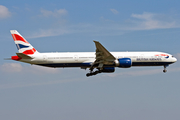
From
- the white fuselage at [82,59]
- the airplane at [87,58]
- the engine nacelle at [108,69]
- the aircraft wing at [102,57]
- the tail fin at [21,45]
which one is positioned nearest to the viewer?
the aircraft wing at [102,57]

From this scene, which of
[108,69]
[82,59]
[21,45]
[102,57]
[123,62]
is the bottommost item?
[108,69]

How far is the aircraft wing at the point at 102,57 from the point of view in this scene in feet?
188

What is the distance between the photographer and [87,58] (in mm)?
63594

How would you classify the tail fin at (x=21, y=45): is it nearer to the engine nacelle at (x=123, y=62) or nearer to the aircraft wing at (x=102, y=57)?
the aircraft wing at (x=102, y=57)

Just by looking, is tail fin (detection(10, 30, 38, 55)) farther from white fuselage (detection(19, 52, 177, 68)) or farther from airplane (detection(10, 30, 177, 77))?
white fuselage (detection(19, 52, 177, 68))

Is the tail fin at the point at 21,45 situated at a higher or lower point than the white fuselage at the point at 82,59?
higher

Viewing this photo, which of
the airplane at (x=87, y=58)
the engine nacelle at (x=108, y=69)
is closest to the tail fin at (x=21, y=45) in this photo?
the airplane at (x=87, y=58)

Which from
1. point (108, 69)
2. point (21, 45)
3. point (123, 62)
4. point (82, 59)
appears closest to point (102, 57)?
point (123, 62)

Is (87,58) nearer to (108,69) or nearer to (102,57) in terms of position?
(102,57)

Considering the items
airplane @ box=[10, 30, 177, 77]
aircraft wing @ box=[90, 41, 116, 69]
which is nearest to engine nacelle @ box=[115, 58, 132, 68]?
airplane @ box=[10, 30, 177, 77]

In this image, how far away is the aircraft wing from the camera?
188 feet

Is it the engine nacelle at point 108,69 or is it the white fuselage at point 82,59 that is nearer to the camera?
the white fuselage at point 82,59

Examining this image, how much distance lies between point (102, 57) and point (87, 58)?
200 inches

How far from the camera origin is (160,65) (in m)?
68.4
